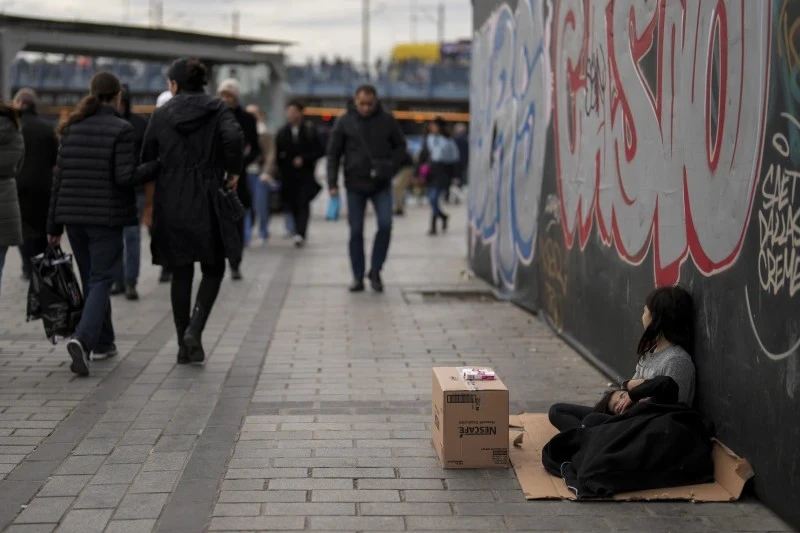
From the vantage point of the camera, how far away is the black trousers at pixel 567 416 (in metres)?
5.64

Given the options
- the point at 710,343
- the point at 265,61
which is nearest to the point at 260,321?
the point at 710,343

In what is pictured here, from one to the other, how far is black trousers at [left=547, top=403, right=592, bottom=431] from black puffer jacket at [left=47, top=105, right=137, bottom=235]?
3.11 meters

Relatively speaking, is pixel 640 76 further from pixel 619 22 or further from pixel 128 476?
pixel 128 476

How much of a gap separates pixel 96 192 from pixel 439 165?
43.3 feet

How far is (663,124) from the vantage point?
611 cm

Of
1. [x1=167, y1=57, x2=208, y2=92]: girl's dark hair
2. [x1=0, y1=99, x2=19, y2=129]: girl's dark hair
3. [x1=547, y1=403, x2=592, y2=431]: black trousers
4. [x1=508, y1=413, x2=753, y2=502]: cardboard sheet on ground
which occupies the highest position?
[x1=167, y1=57, x2=208, y2=92]: girl's dark hair

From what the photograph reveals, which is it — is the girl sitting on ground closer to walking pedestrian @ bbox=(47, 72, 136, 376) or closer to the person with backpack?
walking pedestrian @ bbox=(47, 72, 136, 376)

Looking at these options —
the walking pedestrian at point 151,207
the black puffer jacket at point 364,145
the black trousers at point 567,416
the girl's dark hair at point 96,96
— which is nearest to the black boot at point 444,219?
the walking pedestrian at point 151,207

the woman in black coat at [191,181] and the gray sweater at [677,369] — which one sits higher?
the woman in black coat at [191,181]

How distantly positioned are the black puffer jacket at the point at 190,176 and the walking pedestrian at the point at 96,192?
0.20 meters

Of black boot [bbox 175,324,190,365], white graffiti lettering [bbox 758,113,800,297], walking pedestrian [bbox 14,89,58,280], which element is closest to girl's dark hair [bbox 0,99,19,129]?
black boot [bbox 175,324,190,365]

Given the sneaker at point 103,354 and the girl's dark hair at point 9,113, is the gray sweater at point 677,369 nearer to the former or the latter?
the sneaker at point 103,354

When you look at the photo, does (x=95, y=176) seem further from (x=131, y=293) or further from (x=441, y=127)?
(x=441, y=127)

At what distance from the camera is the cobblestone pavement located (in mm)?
4664
